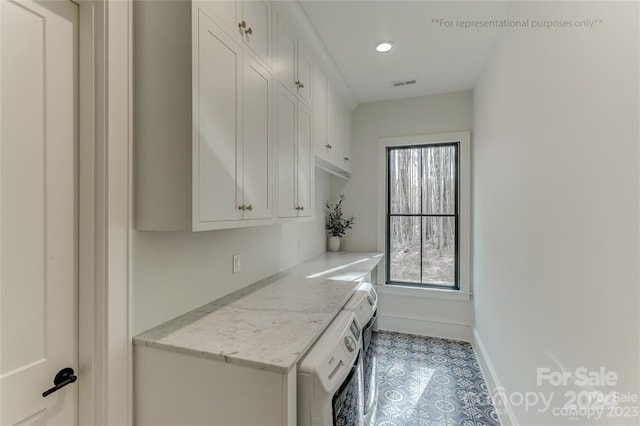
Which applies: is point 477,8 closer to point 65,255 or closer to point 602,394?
point 602,394

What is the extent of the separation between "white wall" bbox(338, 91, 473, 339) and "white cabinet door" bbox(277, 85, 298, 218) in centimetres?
181

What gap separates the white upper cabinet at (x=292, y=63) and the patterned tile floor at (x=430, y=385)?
1837 mm

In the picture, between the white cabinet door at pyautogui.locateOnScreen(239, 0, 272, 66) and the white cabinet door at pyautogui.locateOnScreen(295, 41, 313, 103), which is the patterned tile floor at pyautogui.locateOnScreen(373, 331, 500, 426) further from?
the white cabinet door at pyautogui.locateOnScreen(239, 0, 272, 66)

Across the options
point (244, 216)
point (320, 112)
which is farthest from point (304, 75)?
point (244, 216)

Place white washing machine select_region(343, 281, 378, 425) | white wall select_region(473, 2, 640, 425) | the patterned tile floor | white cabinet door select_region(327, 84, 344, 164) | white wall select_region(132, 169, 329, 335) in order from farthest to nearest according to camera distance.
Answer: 1. white cabinet door select_region(327, 84, 344, 164)
2. the patterned tile floor
3. white washing machine select_region(343, 281, 378, 425)
4. white wall select_region(132, 169, 329, 335)
5. white wall select_region(473, 2, 640, 425)

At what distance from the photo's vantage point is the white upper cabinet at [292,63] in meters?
1.82

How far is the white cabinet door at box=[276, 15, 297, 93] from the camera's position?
181cm

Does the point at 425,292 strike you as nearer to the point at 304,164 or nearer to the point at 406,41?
the point at 304,164

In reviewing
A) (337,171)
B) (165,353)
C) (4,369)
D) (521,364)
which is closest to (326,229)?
(337,171)

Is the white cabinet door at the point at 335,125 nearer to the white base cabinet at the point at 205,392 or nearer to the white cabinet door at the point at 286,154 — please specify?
the white cabinet door at the point at 286,154

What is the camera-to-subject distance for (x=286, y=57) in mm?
1892

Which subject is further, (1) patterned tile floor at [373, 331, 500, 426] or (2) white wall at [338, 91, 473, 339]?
(2) white wall at [338, 91, 473, 339]

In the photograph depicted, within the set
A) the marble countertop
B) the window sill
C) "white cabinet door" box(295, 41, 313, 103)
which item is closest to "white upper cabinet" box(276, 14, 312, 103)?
"white cabinet door" box(295, 41, 313, 103)

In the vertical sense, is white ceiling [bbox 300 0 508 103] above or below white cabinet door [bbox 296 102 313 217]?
above
